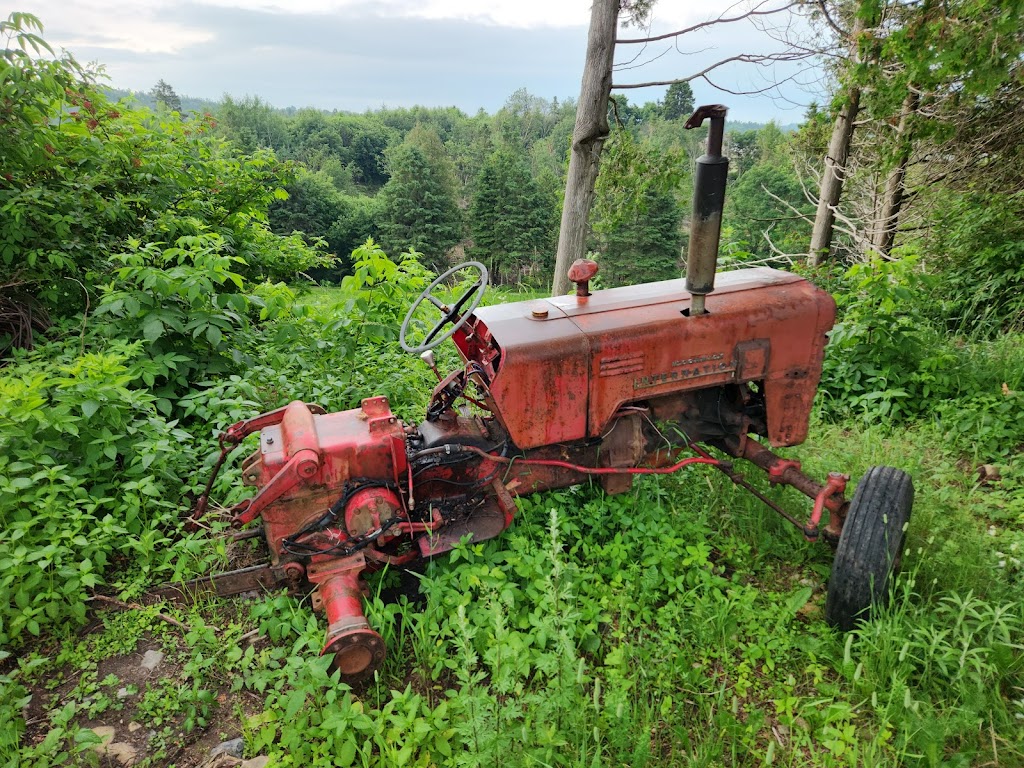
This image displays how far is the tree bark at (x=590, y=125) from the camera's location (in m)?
5.47

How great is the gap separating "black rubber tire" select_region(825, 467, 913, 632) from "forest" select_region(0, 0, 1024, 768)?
0.09 meters

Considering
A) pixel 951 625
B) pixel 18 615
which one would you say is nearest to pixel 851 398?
pixel 951 625

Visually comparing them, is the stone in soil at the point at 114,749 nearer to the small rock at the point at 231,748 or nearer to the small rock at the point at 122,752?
the small rock at the point at 122,752

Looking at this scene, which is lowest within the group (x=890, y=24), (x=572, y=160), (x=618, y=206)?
(x=618, y=206)

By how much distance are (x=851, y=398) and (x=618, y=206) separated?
3.36 metres

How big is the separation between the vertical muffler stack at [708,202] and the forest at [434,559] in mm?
1247

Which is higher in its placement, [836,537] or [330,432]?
[330,432]

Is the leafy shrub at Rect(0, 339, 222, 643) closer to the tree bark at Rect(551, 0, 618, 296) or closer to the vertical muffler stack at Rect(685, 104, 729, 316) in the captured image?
the vertical muffler stack at Rect(685, 104, 729, 316)

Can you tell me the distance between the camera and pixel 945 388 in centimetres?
447

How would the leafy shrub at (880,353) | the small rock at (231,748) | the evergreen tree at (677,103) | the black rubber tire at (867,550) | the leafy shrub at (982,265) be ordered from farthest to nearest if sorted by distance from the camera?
the evergreen tree at (677,103)
the leafy shrub at (982,265)
the leafy shrub at (880,353)
the black rubber tire at (867,550)
the small rock at (231,748)

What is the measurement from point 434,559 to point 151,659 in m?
1.29

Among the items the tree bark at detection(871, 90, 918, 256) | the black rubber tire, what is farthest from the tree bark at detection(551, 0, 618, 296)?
the black rubber tire

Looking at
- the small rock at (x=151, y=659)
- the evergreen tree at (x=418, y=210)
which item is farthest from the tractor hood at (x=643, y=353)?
the evergreen tree at (x=418, y=210)

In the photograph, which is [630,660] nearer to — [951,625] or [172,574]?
[951,625]
